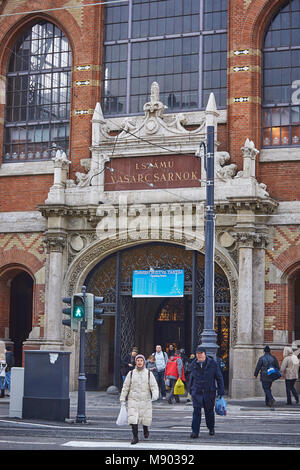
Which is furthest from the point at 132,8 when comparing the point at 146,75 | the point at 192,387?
the point at 192,387

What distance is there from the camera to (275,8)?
3080 cm

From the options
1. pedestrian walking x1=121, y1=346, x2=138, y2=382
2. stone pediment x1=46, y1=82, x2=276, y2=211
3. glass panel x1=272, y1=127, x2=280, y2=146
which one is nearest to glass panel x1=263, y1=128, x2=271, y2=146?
glass panel x1=272, y1=127, x2=280, y2=146

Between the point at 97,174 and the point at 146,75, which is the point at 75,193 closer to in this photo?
the point at 97,174

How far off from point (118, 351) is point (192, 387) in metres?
14.2

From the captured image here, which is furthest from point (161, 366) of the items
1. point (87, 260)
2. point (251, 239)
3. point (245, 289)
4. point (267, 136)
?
point (267, 136)

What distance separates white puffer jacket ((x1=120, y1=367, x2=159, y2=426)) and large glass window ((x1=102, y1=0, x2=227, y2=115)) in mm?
16862

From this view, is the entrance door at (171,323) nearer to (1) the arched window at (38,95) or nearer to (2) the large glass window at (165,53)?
(1) the arched window at (38,95)

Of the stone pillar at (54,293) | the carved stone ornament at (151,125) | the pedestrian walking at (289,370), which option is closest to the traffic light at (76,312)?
the pedestrian walking at (289,370)

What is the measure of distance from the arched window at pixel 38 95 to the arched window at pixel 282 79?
7386 mm

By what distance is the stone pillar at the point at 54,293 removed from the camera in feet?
101

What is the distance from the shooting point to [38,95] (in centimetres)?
3400

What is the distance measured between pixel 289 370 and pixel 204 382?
386 inches

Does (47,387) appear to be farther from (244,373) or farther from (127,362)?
(244,373)
